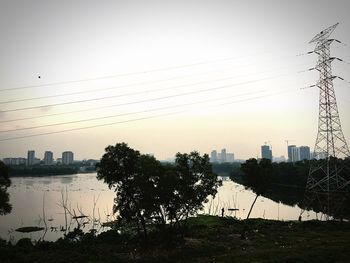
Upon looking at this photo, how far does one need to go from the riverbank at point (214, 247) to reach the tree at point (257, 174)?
1186cm

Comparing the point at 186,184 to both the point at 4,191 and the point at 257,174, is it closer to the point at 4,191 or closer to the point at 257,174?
the point at 4,191

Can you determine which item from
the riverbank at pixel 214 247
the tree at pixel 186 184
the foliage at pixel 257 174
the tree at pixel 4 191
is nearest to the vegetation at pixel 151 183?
the tree at pixel 186 184

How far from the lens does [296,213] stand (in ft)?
232

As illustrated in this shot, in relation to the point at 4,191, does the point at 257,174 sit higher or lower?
higher

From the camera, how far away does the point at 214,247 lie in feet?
89.2

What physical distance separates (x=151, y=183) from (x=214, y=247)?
8386 mm

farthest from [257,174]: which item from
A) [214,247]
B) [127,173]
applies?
[127,173]

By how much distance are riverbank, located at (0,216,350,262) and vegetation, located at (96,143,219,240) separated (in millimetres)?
2925

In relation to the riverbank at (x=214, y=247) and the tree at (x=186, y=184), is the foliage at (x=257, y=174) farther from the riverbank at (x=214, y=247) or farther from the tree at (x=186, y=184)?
the tree at (x=186, y=184)

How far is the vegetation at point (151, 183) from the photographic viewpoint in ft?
101

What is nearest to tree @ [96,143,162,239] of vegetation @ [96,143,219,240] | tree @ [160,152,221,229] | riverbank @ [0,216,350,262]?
vegetation @ [96,143,219,240]

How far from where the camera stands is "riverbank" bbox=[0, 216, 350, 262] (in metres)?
23.5

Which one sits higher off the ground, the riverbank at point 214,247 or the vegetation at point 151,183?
the vegetation at point 151,183

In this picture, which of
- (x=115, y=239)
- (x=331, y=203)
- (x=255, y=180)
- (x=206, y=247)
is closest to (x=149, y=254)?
(x=206, y=247)
